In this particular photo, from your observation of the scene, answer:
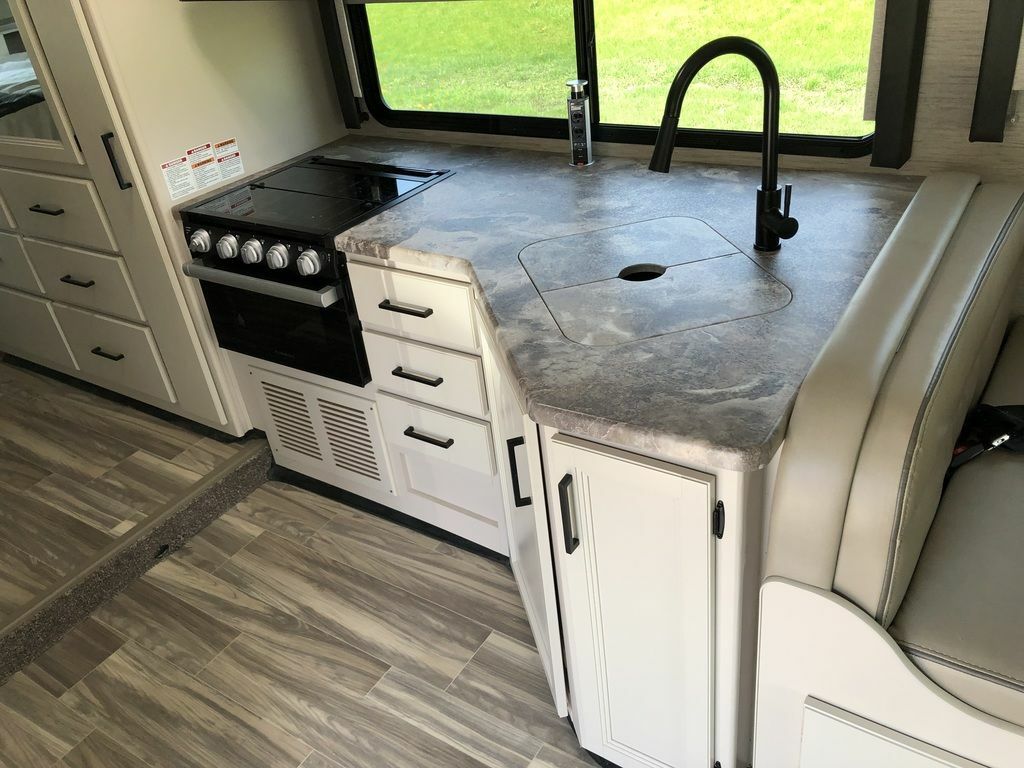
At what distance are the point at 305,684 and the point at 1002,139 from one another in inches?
77.8

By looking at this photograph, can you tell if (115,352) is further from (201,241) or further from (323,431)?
(323,431)

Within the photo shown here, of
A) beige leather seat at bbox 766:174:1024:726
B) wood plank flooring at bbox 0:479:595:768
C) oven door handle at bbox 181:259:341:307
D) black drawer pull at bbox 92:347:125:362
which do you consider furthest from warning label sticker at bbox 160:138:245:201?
beige leather seat at bbox 766:174:1024:726

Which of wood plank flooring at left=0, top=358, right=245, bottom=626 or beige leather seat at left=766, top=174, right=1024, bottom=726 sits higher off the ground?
beige leather seat at left=766, top=174, right=1024, bottom=726

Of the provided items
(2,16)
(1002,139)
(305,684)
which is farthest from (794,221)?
(2,16)

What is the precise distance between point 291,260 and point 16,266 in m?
1.50

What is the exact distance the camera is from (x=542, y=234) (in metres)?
1.88

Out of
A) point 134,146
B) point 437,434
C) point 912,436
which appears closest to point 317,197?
point 134,146

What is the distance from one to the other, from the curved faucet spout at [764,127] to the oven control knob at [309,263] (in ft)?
3.08

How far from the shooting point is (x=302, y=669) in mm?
2041

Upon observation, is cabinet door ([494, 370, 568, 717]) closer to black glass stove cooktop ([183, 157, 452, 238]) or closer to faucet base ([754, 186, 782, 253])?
faucet base ([754, 186, 782, 253])

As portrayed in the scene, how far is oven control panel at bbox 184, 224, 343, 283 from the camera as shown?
2.08 metres

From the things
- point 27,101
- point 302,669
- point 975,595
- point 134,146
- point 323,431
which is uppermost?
point 27,101

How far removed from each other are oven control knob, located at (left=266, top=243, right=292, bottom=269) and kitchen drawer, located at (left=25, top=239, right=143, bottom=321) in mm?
741

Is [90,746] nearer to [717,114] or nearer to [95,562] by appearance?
[95,562]
